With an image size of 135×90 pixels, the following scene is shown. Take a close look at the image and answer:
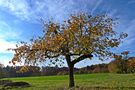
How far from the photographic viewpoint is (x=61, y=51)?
133 ft

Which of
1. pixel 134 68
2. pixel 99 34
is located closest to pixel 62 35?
pixel 99 34

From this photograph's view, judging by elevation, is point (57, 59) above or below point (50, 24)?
below

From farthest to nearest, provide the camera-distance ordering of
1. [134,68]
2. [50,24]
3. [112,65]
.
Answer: [112,65]
[134,68]
[50,24]

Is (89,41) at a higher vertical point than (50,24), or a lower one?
lower

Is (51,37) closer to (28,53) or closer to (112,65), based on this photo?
(28,53)

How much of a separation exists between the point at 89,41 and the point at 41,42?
6.44 meters

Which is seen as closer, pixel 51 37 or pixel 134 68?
pixel 51 37

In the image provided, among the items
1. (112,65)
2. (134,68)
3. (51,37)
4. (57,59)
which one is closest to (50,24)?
(51,37)

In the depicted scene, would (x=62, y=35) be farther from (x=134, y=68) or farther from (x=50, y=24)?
(x=134, y=68)

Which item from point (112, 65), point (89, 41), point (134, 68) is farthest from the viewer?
point (112, 65)

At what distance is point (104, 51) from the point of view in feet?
130

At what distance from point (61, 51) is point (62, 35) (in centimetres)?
232

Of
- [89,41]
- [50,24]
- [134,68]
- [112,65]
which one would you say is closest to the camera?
[89,41]

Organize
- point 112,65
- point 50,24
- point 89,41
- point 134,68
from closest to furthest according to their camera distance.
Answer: point 89,41 < point 50,24 < point 134,68 < point 112,65
